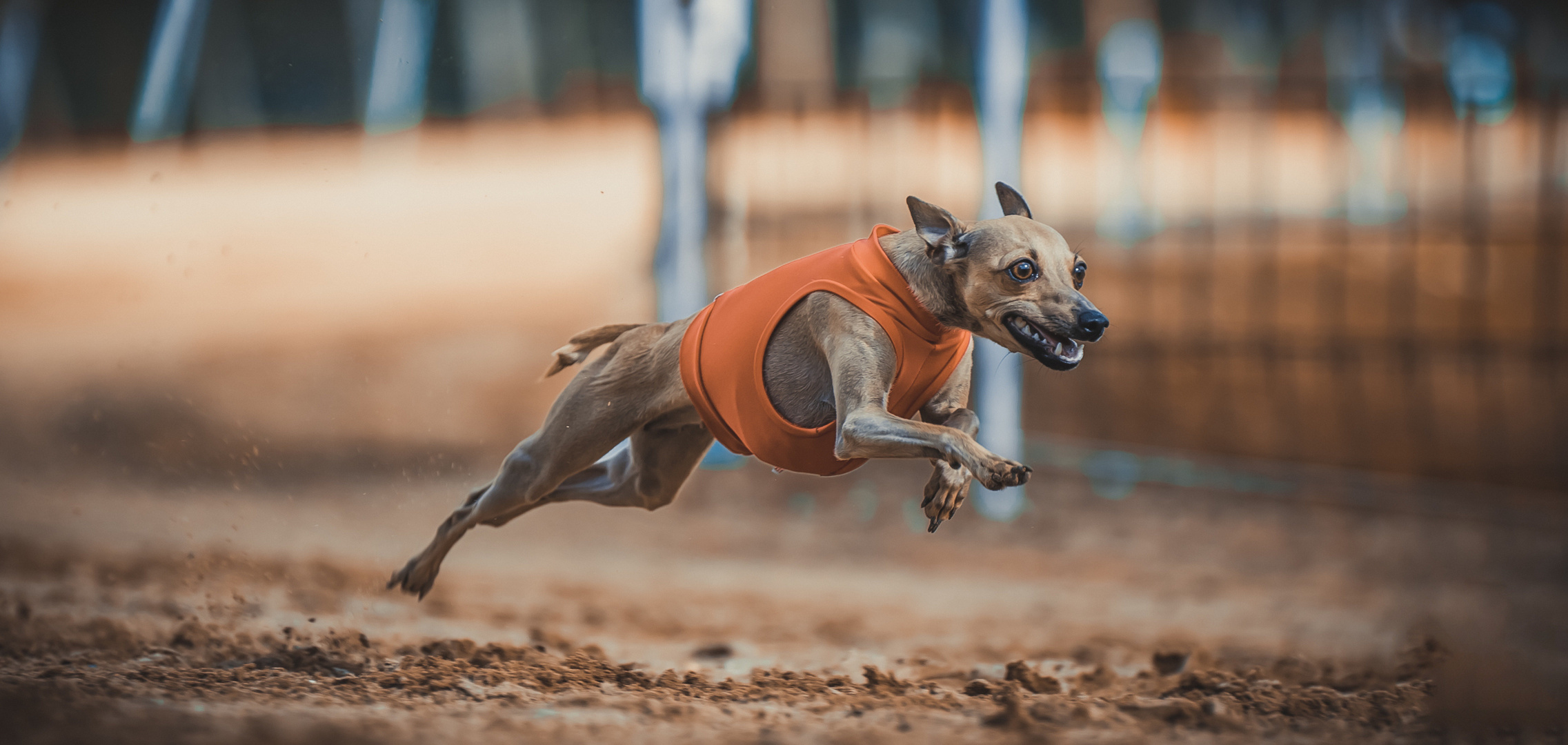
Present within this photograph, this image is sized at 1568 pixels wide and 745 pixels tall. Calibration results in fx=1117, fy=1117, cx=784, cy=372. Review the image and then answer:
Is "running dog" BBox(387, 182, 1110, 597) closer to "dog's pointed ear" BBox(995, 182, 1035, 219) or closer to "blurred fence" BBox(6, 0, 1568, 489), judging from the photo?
"dog's pointed ear" BBox(995, 182, 1035, 219)

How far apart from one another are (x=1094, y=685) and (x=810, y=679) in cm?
129

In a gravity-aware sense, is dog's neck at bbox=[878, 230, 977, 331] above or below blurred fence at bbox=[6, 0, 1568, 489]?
below

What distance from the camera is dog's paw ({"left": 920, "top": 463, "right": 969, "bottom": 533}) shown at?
3.58 m

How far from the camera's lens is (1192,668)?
18.2 feet

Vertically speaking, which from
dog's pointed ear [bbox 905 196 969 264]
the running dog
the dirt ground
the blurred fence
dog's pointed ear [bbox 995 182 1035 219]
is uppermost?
the blurred fence

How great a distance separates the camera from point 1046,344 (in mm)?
3498

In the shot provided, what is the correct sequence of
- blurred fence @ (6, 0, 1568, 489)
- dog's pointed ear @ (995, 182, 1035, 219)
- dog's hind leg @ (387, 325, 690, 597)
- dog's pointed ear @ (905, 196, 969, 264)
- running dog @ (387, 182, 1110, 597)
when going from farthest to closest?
blurred fence @ (6, 0, 1568, 489)
dog's hind leg @ (387, 325, 690, 597)
dog's pointed ear @ (995, 182, 1035, 219)
dog's pointed ear @ (905, 196, 969, 264)
running dog @ (387, 182, 1110, 597)

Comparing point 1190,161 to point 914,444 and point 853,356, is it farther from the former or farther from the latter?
point 914,444

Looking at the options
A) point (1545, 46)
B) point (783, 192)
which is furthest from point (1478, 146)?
point (783, 192)

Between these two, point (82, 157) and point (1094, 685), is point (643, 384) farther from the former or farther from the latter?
point (82, 157)

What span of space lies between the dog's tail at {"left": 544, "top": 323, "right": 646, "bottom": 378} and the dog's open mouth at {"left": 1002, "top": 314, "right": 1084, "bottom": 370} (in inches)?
64.1

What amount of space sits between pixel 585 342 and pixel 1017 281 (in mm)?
1824

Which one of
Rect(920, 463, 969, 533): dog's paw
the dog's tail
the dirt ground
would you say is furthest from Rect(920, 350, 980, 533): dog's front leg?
the dog's tail

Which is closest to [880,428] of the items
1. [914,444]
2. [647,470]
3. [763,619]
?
[914,444]
